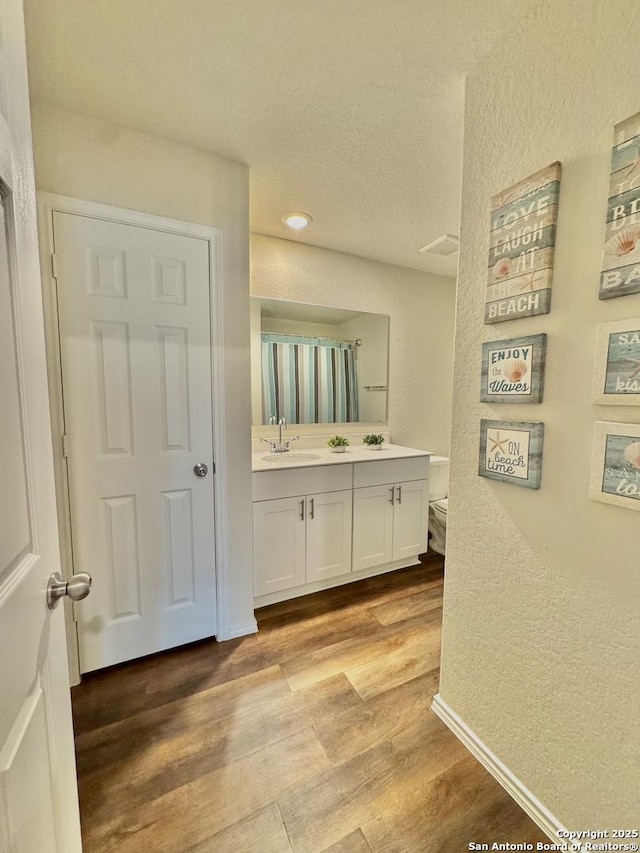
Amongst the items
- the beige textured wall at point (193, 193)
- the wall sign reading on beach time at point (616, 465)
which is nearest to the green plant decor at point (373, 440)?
the beige textured wall at point (193, 193)

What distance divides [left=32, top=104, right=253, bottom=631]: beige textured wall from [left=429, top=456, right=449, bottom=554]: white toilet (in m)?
1.61

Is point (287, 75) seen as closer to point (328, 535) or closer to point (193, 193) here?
point (193, 193)

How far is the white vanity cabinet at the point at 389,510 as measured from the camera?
Answer: 89.8 inches

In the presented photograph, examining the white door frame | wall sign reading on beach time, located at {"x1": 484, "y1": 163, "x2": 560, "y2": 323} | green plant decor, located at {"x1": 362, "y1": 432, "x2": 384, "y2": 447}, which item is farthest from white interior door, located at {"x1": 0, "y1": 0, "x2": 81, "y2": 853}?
green plant decor, located at {"x1": 362, "y1": 432, "x2": 384, "y2": 447}

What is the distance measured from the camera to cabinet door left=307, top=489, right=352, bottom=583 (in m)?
2.12

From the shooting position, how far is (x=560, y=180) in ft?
3.09

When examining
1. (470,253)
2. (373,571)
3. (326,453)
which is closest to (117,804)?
(373,571)

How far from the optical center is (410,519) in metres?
2.50

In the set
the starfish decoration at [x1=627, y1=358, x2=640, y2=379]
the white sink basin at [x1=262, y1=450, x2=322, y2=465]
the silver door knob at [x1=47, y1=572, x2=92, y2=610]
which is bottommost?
the white sink basin at [x1=262, y1=450, x2=322, y2=465]

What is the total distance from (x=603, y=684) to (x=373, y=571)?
63.7 inches

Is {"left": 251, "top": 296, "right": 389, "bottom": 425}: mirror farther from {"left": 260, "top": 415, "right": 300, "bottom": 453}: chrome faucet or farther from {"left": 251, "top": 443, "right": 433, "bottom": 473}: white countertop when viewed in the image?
{"left": 251, "top": 443, "right": 433, "bottom": 473}: white countertop

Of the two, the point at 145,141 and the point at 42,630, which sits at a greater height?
the point at 145,141

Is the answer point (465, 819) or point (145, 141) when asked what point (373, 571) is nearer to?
point (465, 819)

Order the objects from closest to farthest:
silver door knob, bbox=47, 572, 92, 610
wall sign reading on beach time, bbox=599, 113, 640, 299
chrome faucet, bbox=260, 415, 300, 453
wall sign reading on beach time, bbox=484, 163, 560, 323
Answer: silver door knob, bbox=47, 572, 92, 610
wall sign reading on beach time, bbox=599, 113, 640, 299
wall sign reading on beach time, bbox=484, 163, 560, 323
chrome faucet, bbox=260, 415, 300, 453
